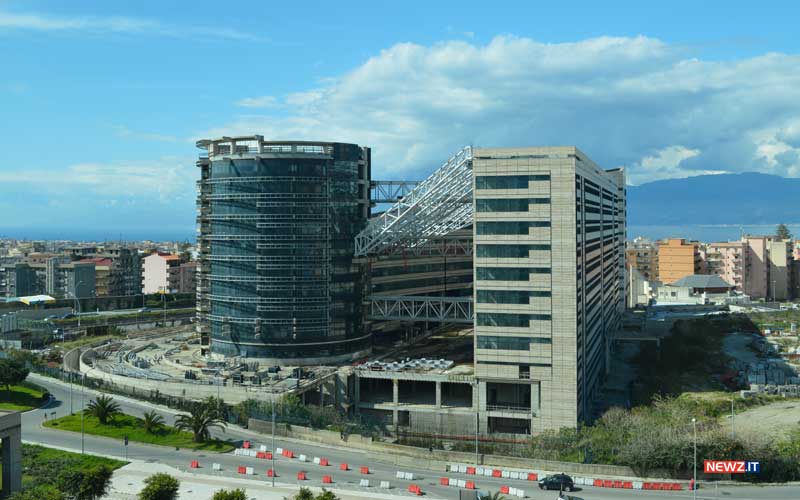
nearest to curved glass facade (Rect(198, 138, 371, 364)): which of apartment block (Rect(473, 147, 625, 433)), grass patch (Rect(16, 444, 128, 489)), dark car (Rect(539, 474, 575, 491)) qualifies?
apartment block (Rect(473, 147, 625, 433))

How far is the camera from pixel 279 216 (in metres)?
96.2

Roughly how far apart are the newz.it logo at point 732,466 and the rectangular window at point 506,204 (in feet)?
97.9

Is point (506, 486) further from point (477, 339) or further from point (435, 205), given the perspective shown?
point (435, 205)

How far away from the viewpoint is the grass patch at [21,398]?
269 ft

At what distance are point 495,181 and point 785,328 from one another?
302ft

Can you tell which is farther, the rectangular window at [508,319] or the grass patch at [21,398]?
the grass patch at [21,398]

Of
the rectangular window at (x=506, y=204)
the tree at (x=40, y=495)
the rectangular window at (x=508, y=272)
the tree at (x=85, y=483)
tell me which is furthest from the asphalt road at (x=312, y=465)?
the rectangular window at (x=506, y=204)

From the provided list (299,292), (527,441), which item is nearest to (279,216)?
(299,292)

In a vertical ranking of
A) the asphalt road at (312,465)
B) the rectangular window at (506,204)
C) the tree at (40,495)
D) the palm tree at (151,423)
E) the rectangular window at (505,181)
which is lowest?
the asphalt road at (312,465)

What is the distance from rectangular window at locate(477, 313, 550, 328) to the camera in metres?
78.4

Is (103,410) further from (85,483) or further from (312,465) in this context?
(85,483)

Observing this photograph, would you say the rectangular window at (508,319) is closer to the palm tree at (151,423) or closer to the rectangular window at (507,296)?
the rectangular window at (507,296)

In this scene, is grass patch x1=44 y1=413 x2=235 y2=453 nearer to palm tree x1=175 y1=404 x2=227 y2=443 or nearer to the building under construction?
palm tree x1=175 y1=404 x2=227 y2=443

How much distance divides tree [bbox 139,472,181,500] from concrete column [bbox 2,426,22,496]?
9782 millimetres
